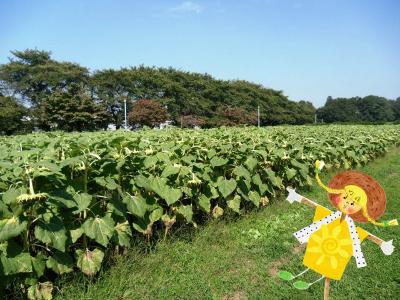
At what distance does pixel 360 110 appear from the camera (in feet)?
411

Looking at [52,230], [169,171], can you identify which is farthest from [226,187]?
[52,230]

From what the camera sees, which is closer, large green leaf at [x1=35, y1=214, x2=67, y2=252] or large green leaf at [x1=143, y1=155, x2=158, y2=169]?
large green leaf at [x1=35, y1=214, x2=67, y2=252]

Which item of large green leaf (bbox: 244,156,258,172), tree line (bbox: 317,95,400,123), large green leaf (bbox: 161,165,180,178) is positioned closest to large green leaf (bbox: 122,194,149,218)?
large green leaf (bbox: 161,165,180,178)

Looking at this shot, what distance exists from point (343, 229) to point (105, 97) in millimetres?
52840

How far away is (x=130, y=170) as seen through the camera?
12.7 feet

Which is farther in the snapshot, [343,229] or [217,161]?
[217,161]

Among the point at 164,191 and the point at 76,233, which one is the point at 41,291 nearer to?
the point at 76,233

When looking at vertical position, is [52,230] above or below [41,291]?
above

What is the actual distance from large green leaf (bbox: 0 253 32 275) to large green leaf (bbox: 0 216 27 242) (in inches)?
7.1

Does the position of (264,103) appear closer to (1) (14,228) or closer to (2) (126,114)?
(2) (126,114)

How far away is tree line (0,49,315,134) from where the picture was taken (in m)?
46.8

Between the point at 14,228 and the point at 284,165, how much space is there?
4.70 metres

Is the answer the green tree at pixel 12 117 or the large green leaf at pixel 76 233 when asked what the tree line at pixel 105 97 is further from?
the large green leaf at pixel 76 233

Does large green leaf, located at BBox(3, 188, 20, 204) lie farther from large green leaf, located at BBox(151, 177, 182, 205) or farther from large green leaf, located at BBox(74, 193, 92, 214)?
large green leaf, located at BBox(151, 177, 182, 205)
